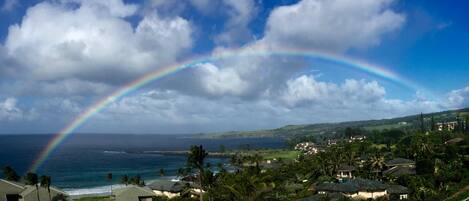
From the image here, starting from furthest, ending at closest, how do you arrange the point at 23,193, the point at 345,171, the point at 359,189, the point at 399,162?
the point at 345,171
the point at 399,162
the point at 359,189
the point at 23,193

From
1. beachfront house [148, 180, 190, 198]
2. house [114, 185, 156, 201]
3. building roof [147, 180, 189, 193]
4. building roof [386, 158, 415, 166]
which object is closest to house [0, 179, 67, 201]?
house [114, 185, 156, 201]

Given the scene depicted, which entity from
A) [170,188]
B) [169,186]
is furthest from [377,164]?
[169,186]

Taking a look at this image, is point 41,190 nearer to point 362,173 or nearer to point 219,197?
point 219,197

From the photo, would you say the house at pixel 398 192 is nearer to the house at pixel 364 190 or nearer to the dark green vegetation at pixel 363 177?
the house at pixel 364 190

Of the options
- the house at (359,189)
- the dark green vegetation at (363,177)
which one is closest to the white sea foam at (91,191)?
the dark green vegetation at (363,177)

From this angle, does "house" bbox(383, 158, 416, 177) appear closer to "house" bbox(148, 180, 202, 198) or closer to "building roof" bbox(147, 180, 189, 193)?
"house" bbox(148, 180, 202, 198)

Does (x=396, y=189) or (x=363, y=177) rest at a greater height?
(x=396, y=189)

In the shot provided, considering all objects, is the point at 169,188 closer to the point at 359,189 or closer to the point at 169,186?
the point at 169,186
